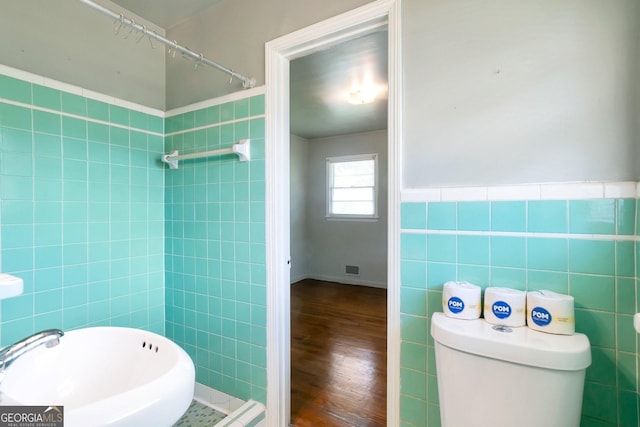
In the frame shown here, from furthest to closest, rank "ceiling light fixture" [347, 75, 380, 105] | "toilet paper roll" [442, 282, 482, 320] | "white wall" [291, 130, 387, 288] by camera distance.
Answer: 1. "white wall" [291, 130, 387, 288]
2. "ceiling light fixture" [347, 75, 380, 105]
3. "toilet paper roll" [442, 282, 482, 320]

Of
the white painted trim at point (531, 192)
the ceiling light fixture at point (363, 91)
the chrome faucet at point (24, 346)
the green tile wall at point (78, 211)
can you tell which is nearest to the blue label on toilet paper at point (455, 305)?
the white painted trim at point (531, 192)

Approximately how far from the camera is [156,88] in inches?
76.2

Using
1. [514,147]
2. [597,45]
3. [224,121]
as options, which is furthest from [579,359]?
[224,121]

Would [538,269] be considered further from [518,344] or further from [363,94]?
[363,94]

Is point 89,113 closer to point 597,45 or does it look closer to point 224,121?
point 224,121

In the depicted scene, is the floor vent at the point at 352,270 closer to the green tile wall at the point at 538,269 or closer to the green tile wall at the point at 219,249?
the green tile wall at the point at 219,249

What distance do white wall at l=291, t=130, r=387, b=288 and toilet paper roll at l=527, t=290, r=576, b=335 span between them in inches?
138

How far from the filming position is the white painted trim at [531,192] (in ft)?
2.93

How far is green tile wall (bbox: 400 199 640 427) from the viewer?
89 centimetres

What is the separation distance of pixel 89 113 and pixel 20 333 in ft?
3.83

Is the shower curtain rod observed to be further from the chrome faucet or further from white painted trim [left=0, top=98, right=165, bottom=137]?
the chrome faucet

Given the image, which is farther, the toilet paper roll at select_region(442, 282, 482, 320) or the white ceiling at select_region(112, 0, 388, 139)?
the white ceiling at select_region(112, 0, 388, 139)

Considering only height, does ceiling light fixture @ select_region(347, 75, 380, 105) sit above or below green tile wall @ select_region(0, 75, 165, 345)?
above

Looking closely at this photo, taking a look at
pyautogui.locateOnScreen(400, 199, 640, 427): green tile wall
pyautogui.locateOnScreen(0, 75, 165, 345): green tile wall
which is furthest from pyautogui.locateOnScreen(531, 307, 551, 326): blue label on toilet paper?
pyautogui.locateOnScreen(0, 75, 165, 345): green tile wall
